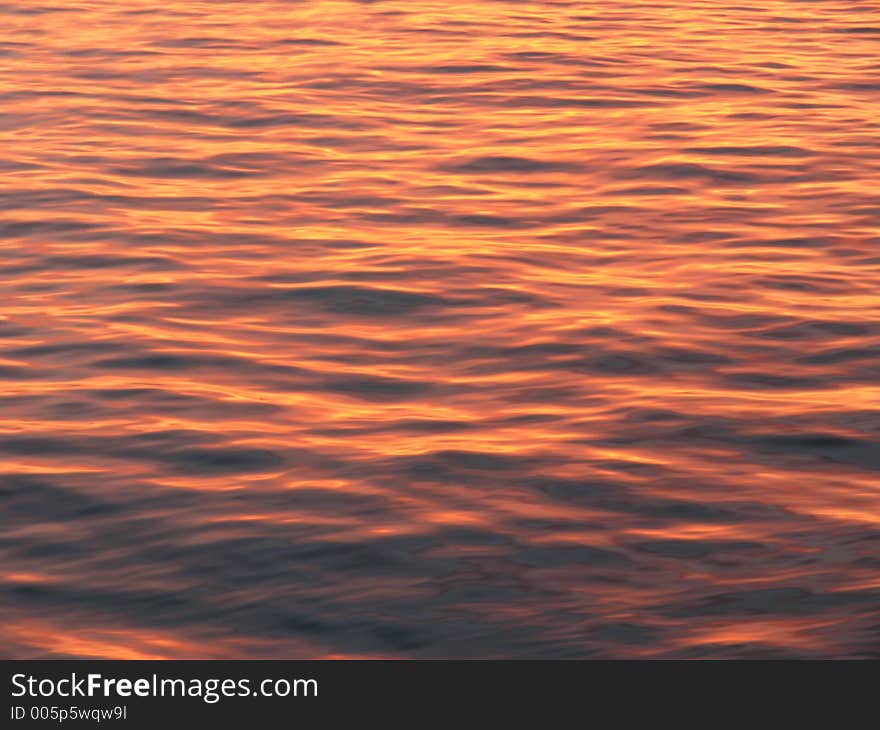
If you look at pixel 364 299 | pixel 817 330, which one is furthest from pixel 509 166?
pixel 817 330

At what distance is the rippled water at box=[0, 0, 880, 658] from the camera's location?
5.83 meters

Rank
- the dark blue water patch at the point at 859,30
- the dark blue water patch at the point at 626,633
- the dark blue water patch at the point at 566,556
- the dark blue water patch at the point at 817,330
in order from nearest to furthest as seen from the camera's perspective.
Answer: the dark blue water patch at the point at 626,633
the dark blue water patch at the point at 566,556
the dark blue water patch at the point at 817,330
the dark blue water patch at the point at 859,30

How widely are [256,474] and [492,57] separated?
7.91 m

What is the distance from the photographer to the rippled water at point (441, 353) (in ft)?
19.1

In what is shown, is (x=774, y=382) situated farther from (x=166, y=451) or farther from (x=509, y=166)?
(x=509, y=166)

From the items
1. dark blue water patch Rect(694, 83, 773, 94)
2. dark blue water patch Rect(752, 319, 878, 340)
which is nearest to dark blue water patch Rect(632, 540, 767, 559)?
dark blue water patch Rect(752, 319, 878, 340)

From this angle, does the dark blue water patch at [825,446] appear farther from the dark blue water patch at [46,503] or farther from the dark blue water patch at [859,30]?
the dark blue water patch at [859,30]

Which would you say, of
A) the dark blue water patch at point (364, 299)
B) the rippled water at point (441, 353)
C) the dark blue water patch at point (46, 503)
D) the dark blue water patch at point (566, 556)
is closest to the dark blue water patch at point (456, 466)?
the rippled water at point (441, 353)

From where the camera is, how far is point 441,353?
8.03 meters

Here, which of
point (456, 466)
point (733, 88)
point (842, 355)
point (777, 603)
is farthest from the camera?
point (733, 88)

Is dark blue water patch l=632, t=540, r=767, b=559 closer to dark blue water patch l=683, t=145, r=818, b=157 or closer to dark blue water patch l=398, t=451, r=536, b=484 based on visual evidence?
dark blue water patch l=398, t=451, r=536, b=484

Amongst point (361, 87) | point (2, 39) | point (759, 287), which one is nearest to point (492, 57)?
point (361, 87)

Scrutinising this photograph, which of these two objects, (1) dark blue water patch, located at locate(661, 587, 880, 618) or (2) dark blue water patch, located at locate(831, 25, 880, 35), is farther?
(2) dark blue water patch, located at locate(831, 25, 880, 35)

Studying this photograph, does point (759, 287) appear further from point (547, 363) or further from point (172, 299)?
point (172, 299)
